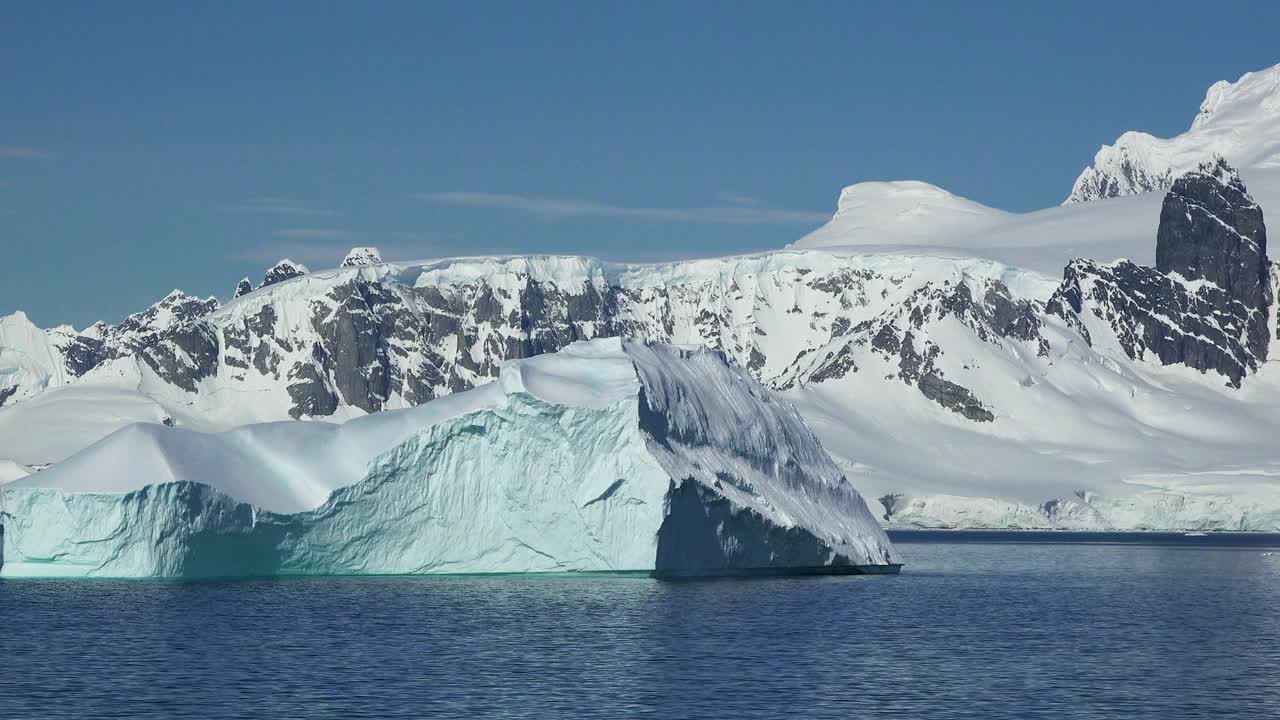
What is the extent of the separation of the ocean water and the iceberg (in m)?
1.58

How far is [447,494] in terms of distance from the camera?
7906 cm

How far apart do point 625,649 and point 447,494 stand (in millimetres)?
22297

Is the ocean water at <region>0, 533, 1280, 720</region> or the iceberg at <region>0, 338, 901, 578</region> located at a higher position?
the iceberg at <region>0, 338, 901, 578</region>

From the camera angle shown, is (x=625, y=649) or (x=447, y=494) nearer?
(x=625, y=649)

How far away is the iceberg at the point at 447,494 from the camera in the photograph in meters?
75.8

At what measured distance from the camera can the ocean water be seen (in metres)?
48.0

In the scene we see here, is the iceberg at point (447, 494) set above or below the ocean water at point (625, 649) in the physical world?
above

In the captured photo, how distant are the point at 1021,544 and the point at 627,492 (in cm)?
10204

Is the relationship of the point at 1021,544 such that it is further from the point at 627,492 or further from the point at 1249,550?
the point at 627,492

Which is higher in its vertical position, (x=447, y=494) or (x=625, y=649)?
(x=447, y=494)

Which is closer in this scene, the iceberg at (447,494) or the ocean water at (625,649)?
the ocean water at (625,649)

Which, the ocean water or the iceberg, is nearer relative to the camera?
the ocean water

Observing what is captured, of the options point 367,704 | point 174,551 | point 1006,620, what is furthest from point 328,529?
point 367,704

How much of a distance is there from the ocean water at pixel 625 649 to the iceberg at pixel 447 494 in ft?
5.18
